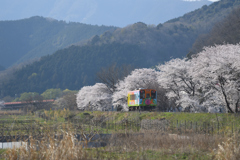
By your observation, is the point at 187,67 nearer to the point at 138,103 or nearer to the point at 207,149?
the point at 138,103

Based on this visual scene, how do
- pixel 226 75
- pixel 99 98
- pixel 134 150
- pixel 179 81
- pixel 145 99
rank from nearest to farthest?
pixel 134 150 → pixel 226 75 → pixel 179 81 → pixel 145 99 → pixel 99 98

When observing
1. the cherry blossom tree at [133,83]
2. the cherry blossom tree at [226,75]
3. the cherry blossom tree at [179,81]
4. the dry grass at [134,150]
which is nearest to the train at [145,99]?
the cherry blossom tree at [179,81]

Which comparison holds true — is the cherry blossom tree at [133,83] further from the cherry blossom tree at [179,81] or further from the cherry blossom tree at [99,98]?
the cherry blossom tree at [179,81]

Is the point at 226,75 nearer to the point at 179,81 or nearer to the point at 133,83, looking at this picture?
the point at 179,81

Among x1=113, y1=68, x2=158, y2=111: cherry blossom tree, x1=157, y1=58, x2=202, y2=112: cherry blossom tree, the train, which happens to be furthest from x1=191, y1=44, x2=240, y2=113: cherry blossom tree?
x1=113, y1=68, x2=158, y2=111: cherry blossom tree

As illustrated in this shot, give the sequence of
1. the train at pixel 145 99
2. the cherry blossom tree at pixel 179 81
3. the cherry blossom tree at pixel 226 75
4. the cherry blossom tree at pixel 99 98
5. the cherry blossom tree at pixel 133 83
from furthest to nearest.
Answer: the cherry blossom tree at pixel 99 98 < the cherry blossom tree at pixel 133 83 < the train at pixel 145 99 < the cherry blossom tree at pixel 179 81 < the cherry blossom tree at pixel 226 75

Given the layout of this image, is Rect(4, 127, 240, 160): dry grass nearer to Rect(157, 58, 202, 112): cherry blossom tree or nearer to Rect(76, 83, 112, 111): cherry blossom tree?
Rect(157, 58, 202, 112): cherry blossom tree

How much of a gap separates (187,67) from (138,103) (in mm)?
8002

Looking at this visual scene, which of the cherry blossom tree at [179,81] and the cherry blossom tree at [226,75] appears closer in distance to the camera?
the cherry blossom tree at [226,75]

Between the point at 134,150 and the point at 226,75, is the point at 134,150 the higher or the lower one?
the lower one

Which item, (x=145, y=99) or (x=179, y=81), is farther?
(x=145, y=99)

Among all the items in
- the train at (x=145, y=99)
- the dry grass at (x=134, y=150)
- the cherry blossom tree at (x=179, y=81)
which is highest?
the cherry blossom tree at (x=179, y=81)

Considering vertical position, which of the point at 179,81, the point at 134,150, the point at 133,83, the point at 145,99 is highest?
the point at 133,83

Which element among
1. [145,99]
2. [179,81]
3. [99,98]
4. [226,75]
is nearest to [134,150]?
[226,75]
